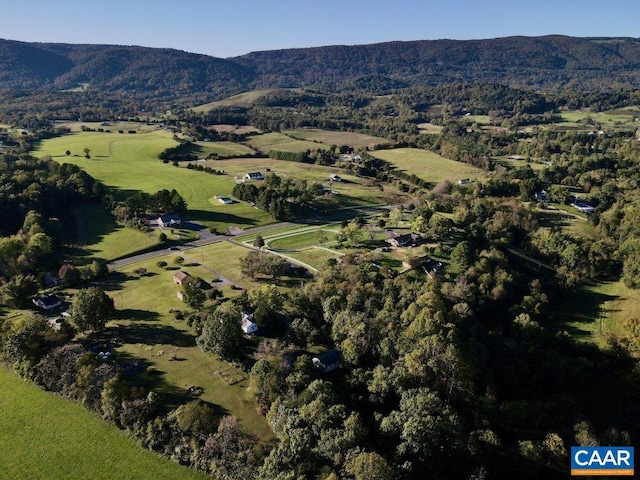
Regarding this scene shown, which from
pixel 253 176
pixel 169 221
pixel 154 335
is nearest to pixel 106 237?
pixel 169 221

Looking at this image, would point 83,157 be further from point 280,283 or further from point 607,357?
point 607,357

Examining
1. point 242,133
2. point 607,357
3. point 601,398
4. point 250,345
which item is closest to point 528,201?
point 607,357

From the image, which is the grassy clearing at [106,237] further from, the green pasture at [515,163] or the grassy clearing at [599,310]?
the green pasture at [515,163]

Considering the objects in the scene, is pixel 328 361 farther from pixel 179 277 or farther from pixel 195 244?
pixel 195 244

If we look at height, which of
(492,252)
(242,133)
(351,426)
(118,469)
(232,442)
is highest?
(242,133)

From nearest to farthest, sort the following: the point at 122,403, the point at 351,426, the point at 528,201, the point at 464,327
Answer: the point at 351,426, the point at 122,403, the point at 464,327, the point at 528,201

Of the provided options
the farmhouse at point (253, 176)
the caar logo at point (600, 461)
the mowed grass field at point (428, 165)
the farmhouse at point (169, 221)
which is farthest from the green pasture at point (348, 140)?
the caar logo at point (600, 461)
